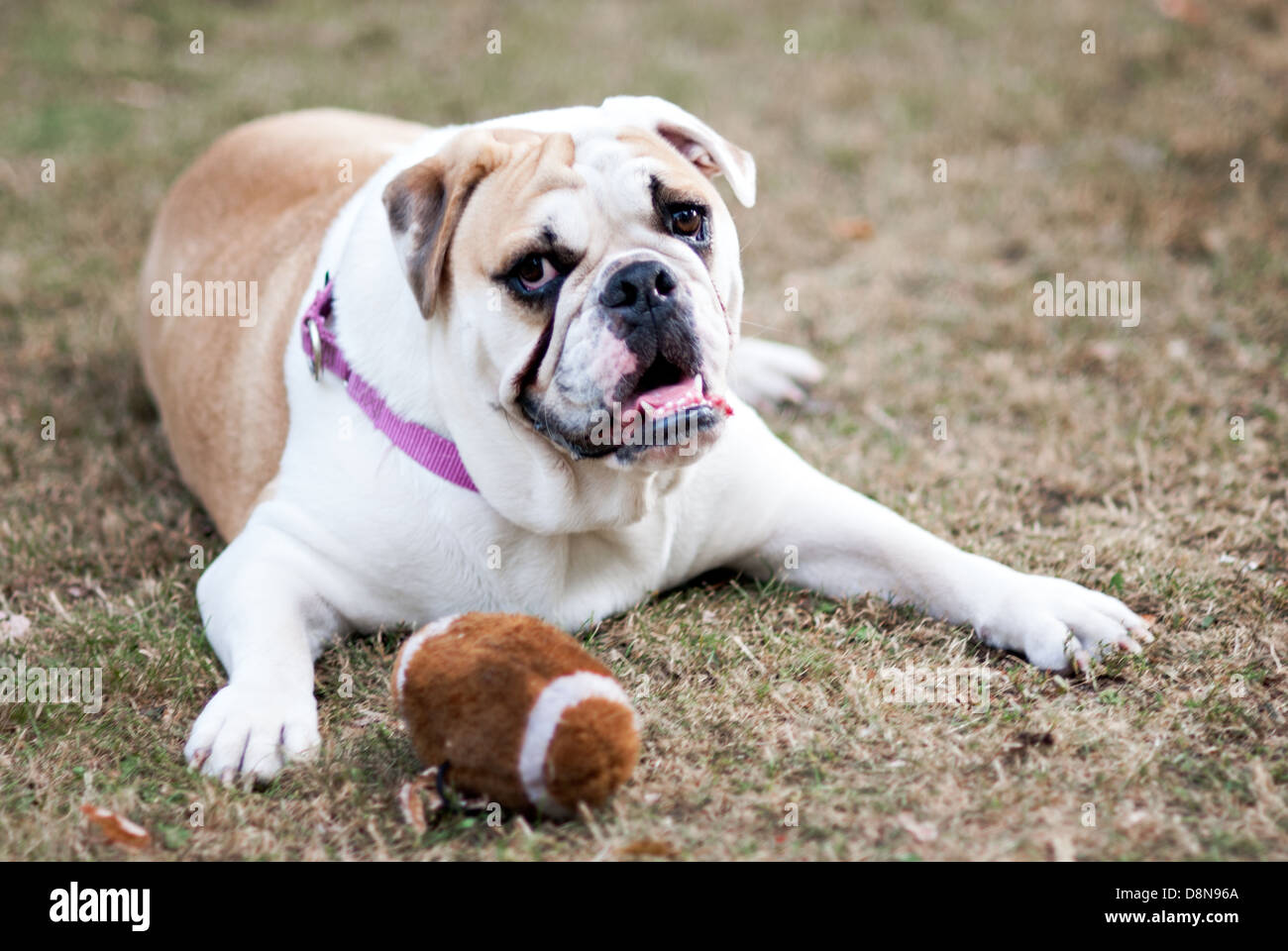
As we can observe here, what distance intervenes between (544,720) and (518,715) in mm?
47

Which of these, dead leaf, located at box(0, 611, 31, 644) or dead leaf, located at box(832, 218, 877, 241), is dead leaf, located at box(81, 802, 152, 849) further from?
dead leaf, located at box(832, 218, 877, 241)

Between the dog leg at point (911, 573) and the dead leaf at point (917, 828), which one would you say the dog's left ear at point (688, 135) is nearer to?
the dog leg at point (911, 573)

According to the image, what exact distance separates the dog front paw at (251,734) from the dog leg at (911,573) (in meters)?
1.19

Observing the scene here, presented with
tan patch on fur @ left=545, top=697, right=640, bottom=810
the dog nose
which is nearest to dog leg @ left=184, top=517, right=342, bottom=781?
tan patch on fur @ left=545, top=697, right=640, bottom=810

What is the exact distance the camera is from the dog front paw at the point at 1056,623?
2.87m

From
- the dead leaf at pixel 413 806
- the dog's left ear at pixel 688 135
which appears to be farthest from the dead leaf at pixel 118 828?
the dog's left ear at pixel 688 135

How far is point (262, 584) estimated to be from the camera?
2.98m

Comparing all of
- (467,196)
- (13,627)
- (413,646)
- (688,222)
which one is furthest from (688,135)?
(13,627)

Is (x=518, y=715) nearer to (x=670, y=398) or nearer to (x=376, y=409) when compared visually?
(x=670, y=398)

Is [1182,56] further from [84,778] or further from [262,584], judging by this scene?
[84,778]

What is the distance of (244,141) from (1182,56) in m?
5.16

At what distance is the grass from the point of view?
2.49 metres

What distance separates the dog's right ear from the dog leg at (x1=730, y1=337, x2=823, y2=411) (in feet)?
5.78
